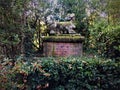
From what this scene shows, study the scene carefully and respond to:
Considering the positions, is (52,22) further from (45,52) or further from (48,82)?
(48,82)

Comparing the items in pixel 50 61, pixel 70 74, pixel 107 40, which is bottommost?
pixel 70 74

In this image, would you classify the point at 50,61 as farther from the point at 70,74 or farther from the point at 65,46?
the point at 65,46

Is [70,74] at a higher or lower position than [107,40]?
lower

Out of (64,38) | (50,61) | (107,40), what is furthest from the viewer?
(64,38)

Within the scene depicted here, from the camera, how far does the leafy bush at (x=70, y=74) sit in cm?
551

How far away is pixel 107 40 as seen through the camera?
632cm

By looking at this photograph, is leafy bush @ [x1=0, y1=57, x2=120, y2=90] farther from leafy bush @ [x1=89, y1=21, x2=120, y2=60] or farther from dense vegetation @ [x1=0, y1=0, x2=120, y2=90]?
leafy bush @ [x1=89, y1=21, x2=120, y2=60]

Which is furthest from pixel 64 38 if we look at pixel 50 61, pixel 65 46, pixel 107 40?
pixel 50 61

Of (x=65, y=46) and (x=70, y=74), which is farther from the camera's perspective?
(x=65, y=46)

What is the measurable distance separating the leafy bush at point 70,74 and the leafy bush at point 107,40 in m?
0.36

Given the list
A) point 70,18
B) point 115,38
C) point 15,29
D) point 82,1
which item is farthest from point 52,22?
point 115,38

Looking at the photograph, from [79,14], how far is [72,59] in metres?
4.36

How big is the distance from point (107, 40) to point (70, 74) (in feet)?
3.80

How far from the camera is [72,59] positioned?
19.2 feet
